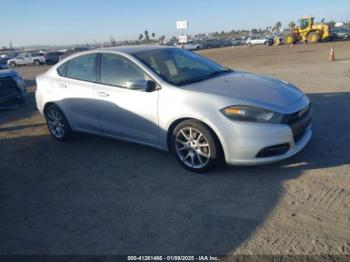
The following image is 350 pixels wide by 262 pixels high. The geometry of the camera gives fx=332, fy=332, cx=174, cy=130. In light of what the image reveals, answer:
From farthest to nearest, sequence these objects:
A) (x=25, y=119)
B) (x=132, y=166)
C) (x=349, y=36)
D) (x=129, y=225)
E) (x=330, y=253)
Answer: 1. (x=349, y=36)
2. (x=25, y=119)
3. (x=132, y=166)
4. (x=129, y=225)
5. (x=330, y=253)

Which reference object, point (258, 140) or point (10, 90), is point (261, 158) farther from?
point (10, 90)

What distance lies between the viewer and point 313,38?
129 ft

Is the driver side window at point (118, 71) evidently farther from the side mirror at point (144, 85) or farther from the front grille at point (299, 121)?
the front grille at point (299, 121)

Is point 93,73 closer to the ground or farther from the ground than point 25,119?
farther from the ground

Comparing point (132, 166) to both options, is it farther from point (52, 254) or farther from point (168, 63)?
point (52, 254)

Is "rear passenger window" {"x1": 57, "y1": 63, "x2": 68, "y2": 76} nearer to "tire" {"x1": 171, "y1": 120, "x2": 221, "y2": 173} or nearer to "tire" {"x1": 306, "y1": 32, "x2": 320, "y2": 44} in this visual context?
"tire" {"x1": 171, "y1": 120, "x2": 221, "y2": 173}

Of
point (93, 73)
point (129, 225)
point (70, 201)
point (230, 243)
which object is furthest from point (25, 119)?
point (230, 243)

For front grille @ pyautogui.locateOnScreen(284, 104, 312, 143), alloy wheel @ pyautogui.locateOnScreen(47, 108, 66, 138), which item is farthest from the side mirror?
alloy wheel @ pyautogui.locateOnScreen(47, 108, 66, 138)

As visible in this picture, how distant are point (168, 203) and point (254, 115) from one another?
1.44 metres

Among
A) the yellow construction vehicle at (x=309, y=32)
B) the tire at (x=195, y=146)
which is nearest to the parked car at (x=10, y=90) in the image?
the tire at (x=195, y=146)

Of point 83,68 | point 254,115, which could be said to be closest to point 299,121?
point 254,115

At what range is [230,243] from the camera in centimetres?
293

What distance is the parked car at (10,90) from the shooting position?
9398 mm

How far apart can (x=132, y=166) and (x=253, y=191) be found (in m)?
1.81
